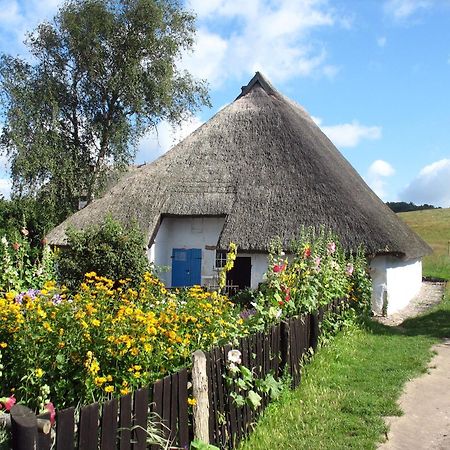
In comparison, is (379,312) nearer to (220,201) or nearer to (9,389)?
(220,201)

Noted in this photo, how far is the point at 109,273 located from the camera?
1304 cm

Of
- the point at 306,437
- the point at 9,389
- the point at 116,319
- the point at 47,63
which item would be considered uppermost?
the point at 47,63

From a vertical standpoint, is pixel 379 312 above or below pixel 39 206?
below

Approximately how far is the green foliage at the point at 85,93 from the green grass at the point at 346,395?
14377 mm

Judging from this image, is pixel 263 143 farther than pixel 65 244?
Yes

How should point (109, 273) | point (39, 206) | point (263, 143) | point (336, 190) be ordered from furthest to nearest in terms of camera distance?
1. point (39, 206)
2. point (263, 143)
3. point (336, 190)
4. point (109, 273)

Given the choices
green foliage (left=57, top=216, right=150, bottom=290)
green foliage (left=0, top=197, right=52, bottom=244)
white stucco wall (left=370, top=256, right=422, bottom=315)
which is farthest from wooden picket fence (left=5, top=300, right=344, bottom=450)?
green foliage (left=0, top=197, right=52, bottom=244)

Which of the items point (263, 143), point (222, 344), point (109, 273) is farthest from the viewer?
point (263, 143)

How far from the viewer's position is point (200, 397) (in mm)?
4230

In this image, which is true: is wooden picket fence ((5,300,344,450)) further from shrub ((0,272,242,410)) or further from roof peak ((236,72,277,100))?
roof peak ((236,72,277,100))

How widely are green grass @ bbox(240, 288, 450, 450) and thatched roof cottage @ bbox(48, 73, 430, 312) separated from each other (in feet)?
16.0

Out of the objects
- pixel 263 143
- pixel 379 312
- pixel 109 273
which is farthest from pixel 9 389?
pixel 263 143

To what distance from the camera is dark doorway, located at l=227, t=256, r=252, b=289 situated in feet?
51.8

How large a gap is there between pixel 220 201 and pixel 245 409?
11599mm
